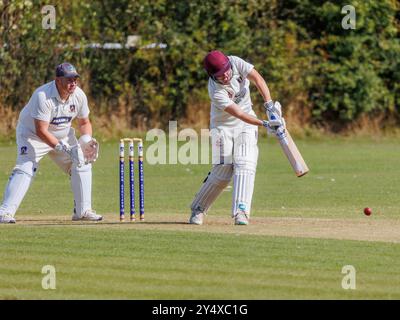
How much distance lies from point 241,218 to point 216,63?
1.80 meters

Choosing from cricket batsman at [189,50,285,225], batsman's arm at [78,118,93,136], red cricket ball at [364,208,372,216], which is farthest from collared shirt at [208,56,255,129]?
red cricket ball at [364,208,372,216]

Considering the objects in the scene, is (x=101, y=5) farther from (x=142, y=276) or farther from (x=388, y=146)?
(x=142, y=276)

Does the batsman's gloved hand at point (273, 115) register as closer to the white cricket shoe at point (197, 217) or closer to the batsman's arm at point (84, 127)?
the white cricket shoe at point (197, 217)

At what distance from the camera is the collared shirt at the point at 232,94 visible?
13.0m

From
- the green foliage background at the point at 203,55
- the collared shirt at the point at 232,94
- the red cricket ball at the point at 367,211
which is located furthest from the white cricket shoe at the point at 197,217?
the green foliage background at the point at 203,55

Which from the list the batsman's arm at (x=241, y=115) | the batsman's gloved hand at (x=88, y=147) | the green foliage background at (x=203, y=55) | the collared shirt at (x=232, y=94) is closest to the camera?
the batsman's arm at (x=241, y=115)

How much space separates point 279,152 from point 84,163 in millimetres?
14909

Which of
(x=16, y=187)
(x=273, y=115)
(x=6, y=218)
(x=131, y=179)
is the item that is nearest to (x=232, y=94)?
(x=273, y=115)

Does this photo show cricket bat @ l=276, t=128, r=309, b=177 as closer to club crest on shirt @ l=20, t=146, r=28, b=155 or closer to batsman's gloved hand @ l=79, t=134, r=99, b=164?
batsman's gloved hand @ l=79, t=134, r=99, b=164

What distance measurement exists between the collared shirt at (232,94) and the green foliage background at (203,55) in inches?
664

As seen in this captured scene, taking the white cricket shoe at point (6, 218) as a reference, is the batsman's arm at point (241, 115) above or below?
above

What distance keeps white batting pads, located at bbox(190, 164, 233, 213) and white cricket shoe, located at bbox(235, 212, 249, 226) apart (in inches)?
18.0

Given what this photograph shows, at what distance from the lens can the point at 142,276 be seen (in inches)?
388
